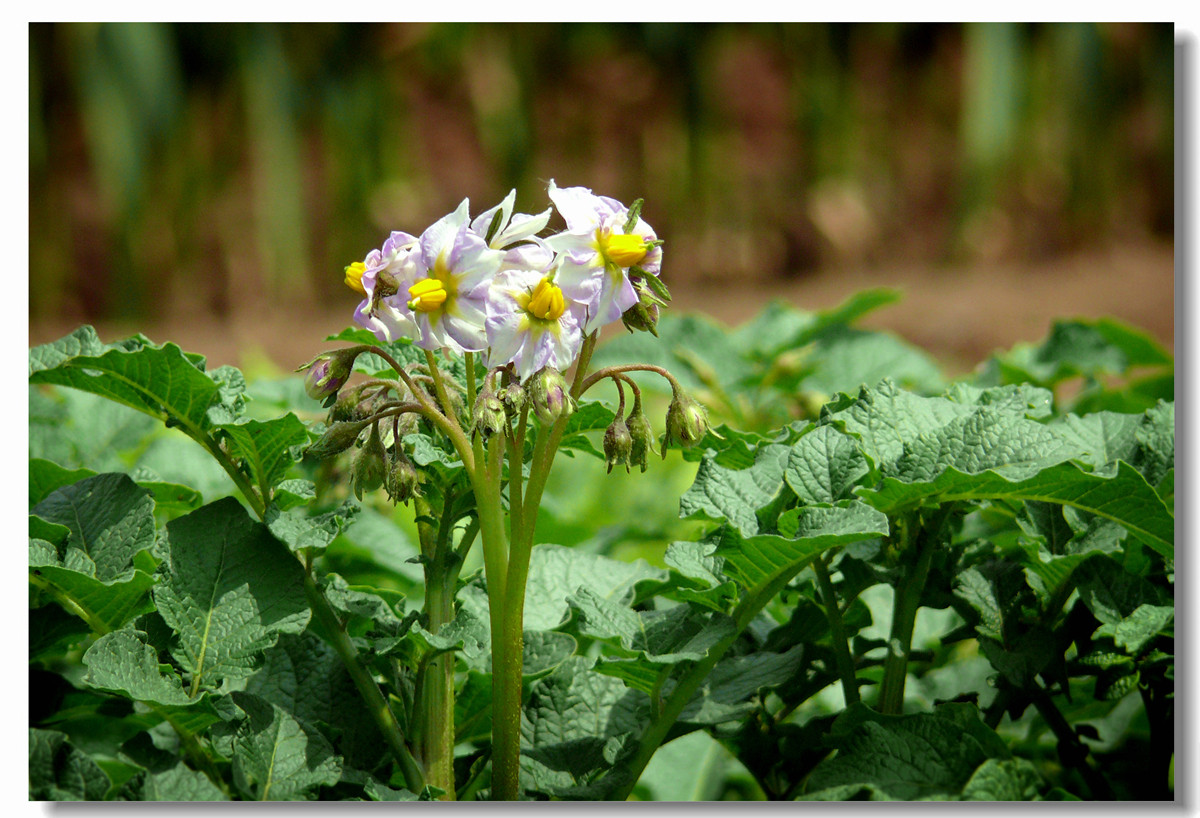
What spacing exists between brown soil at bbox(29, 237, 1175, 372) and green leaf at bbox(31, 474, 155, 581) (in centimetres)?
69

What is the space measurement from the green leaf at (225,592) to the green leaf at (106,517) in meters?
0.03

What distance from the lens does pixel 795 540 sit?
625mm

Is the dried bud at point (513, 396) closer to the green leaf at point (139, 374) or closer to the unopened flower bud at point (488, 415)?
the unopened flower bud at point (488, 415)

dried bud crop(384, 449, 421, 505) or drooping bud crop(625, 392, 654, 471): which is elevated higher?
drooping bud crop(625, 392, 654, 471)

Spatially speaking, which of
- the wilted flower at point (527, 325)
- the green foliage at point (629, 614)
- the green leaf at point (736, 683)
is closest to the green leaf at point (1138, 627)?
the green foliage at point (629, 614)

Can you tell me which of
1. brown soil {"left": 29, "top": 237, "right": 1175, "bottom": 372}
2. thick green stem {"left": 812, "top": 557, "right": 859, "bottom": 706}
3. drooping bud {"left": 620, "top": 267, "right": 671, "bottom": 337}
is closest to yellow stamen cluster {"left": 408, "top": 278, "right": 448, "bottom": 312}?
drooping bud {"left": 620, "top": 267, "right": 671, "bottom": 337}

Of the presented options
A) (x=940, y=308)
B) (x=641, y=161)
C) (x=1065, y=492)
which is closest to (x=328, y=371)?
(x=1065, y=492)

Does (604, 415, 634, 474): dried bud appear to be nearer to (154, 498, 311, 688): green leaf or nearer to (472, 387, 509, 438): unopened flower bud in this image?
(472, 387, 509, 438): unopened flower bud

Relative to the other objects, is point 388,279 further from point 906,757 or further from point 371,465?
point 906,757

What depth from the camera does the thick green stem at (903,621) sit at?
0.75 metres

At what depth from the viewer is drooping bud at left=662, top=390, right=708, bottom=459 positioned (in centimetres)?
67

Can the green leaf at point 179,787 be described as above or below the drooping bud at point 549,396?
below

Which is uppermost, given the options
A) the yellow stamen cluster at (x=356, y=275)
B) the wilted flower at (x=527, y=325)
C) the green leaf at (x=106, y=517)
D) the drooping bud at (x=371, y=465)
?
the yellow stamen cluster at (x=356, y=275)
